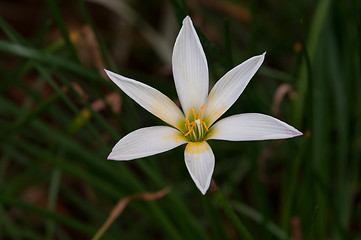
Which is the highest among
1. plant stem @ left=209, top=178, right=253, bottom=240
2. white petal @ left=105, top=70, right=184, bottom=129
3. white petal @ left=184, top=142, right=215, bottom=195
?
white petal @ left=105, top=70, right=184, bottom=129

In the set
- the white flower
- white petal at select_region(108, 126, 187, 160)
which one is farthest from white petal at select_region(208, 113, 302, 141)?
white petal at select_region(108, 126, 187, 160)

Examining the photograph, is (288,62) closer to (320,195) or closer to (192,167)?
(320,195)

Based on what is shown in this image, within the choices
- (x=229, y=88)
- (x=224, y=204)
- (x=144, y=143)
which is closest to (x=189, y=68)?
(x=229, y=88)

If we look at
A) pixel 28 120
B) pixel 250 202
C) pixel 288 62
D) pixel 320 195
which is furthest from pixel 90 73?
pixel 288 62

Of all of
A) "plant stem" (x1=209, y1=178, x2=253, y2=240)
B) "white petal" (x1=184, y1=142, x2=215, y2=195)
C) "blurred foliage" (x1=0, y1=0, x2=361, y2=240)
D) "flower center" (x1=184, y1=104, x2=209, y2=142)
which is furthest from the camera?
"blurred foliage" (x1=0, y1=0, x2=361, y2=240)

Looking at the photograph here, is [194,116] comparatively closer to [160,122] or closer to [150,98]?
[150,98]

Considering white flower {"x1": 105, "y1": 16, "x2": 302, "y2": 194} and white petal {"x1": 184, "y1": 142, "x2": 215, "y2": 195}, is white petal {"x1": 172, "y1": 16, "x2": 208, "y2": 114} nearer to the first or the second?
white flower {"x1": 105, "y1": 16, "x2": 302, "y2": 194}

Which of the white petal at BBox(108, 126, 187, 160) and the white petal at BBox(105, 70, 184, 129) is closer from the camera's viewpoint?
the white petal at BBox(108, 126, 187, 160)
